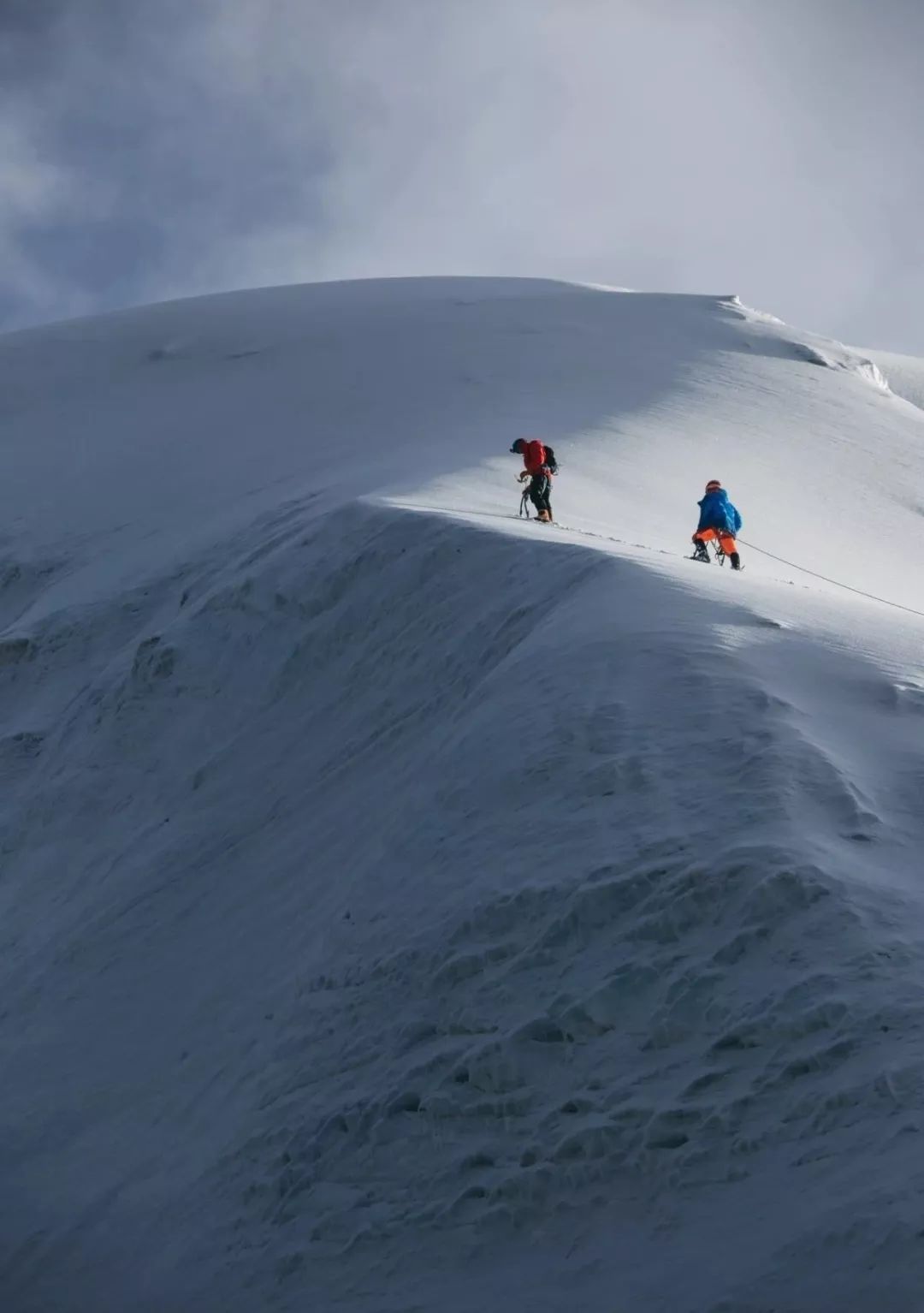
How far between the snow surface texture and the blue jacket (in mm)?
685

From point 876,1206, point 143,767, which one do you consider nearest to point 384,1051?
point 876,1206

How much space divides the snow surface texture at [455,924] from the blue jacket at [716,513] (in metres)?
0.68

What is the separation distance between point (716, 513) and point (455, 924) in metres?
7.90

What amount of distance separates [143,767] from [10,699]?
139 inches

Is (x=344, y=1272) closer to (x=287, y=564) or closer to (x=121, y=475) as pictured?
(x=287, y=564)

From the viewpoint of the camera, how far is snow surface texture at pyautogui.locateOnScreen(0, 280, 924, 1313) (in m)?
6.27

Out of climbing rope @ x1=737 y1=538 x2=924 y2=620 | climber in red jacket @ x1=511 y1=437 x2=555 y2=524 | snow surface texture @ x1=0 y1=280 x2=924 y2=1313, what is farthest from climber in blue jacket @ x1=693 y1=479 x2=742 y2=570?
climbing rope @ x1=737 y1=538 x2=924 y2=620

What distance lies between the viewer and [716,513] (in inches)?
581

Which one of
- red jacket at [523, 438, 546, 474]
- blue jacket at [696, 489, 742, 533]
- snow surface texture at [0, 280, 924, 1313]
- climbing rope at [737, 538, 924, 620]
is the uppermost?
red jacket at [523, 438, 546, 474]

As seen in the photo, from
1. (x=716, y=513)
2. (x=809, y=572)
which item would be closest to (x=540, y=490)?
(x=716, y=513)

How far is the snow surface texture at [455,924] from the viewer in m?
6.27

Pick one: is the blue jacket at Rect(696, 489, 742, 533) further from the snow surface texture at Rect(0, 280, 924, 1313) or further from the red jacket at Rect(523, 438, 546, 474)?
the red jacket at Rect(523, 438, 546, 474)

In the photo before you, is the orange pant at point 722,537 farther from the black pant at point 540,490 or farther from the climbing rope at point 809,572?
the climbing rope at point 809,572

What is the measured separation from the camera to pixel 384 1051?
7723 millimetres
